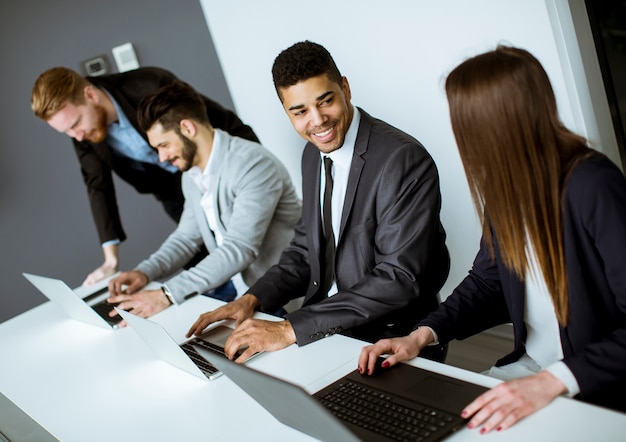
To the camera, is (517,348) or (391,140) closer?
(517,348)

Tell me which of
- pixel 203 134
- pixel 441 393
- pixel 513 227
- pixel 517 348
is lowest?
pixel 517 348

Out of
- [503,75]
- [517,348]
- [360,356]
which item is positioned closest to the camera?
[503,75]

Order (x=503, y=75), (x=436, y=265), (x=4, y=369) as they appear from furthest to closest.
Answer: (x=4, y=369)
(x=436, y=265)
(x=503, y=75)

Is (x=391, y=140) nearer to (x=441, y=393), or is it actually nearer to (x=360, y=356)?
(x=360, y=356)

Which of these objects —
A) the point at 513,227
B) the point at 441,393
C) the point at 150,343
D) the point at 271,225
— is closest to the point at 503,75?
the point at 513,227

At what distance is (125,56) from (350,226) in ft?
9.12

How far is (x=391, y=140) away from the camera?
1.91m

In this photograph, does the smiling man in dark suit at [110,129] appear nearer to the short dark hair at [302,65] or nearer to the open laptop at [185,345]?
the short dark hair at [302,65]

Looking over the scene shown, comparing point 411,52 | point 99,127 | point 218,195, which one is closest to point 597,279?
point 411,52

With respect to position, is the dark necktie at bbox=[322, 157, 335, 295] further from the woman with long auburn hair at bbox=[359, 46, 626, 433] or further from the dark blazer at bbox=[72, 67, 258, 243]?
the dark blazer at bbox=[72, 67, 258, 243]

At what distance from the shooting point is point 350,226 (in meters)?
1.96

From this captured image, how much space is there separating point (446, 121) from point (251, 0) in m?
1.25

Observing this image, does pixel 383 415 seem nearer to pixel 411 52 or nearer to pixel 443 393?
pixel 443 393

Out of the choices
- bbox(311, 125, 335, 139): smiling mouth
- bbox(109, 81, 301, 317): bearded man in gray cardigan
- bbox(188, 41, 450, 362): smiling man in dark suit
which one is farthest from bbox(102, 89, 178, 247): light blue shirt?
bbox(311, 125, 335, 139): smiling mouth
